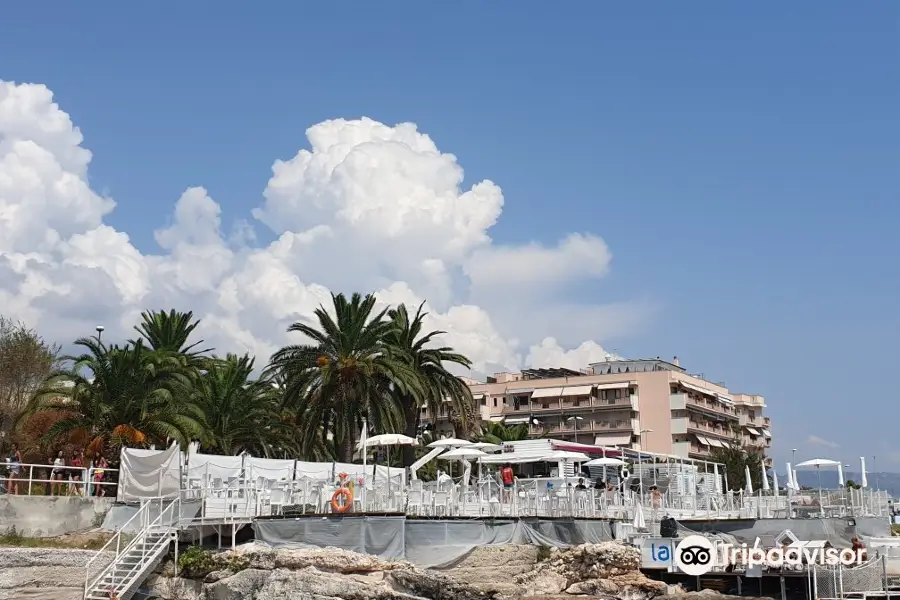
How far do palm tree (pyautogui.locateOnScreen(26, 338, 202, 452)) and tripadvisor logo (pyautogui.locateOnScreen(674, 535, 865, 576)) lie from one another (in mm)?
18527

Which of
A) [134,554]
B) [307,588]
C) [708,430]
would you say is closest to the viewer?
[307,588]

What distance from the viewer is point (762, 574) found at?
89.4 ft

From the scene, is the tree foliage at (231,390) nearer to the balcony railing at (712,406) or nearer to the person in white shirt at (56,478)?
the person in white shirt at (56,478)

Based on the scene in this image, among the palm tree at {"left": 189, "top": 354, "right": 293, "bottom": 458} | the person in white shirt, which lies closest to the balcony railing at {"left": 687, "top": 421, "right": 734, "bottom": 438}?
the palm tree at {"left": 189, "top": 354, "right": 293, "bottom": 458}

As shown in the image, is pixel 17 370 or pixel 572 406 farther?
pixel 572 406

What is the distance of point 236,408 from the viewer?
46.4 metres

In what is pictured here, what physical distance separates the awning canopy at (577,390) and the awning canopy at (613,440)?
13.6ft

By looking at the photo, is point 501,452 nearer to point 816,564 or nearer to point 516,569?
point 516,569

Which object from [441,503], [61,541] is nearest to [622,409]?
[441,503]

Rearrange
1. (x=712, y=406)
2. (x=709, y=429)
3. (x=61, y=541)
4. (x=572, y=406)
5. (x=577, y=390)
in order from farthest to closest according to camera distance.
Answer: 1. (x=712, y=406)
2. (x=709, y=429)
3. (x=572, y=406)
4. (x=577, y=390)
5. (x=61, y=541)

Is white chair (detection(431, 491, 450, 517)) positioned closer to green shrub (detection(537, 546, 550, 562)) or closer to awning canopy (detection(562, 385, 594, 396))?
green shrub (detection(537, 546, 550, 562))

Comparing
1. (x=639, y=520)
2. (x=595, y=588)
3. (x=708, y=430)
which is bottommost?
(x=595, y=588)

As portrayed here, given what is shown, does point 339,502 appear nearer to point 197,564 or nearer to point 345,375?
point 197,564

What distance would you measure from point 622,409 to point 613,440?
2.94 meters
